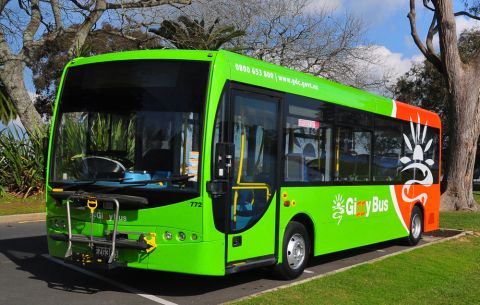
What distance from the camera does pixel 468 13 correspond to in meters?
23.5

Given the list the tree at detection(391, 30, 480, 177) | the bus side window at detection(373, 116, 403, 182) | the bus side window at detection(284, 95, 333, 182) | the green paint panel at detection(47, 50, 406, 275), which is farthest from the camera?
the tree at detection(391, 30, 480, 177)

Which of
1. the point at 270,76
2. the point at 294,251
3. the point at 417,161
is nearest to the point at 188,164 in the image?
the point at 270,76

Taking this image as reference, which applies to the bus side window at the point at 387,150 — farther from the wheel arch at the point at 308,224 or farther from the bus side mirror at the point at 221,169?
the bus side mirror at the point at 221,169

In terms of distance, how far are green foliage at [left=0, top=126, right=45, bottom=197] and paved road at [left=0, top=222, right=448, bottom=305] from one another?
974 cm

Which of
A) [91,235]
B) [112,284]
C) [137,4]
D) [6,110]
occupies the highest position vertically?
[137,4]

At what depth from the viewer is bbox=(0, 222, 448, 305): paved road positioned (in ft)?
22.1

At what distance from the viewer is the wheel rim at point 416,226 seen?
12.2 metres

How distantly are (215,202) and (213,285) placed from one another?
1.77m

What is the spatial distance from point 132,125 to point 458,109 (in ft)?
53.7

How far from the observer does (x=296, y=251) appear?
26.7 feet

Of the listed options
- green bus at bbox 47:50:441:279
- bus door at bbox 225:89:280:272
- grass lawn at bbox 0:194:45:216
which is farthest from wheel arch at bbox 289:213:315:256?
grass lawn at bbox 0:194:45:216

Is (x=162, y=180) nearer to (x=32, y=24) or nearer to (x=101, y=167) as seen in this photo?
(x=101, y=167)

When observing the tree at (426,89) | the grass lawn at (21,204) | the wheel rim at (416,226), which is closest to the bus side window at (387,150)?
the wheel rim at (416,226)

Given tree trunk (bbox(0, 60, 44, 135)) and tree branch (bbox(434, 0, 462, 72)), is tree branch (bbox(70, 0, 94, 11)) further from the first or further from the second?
tree branch (bbox(434, 0, 462, 72))
